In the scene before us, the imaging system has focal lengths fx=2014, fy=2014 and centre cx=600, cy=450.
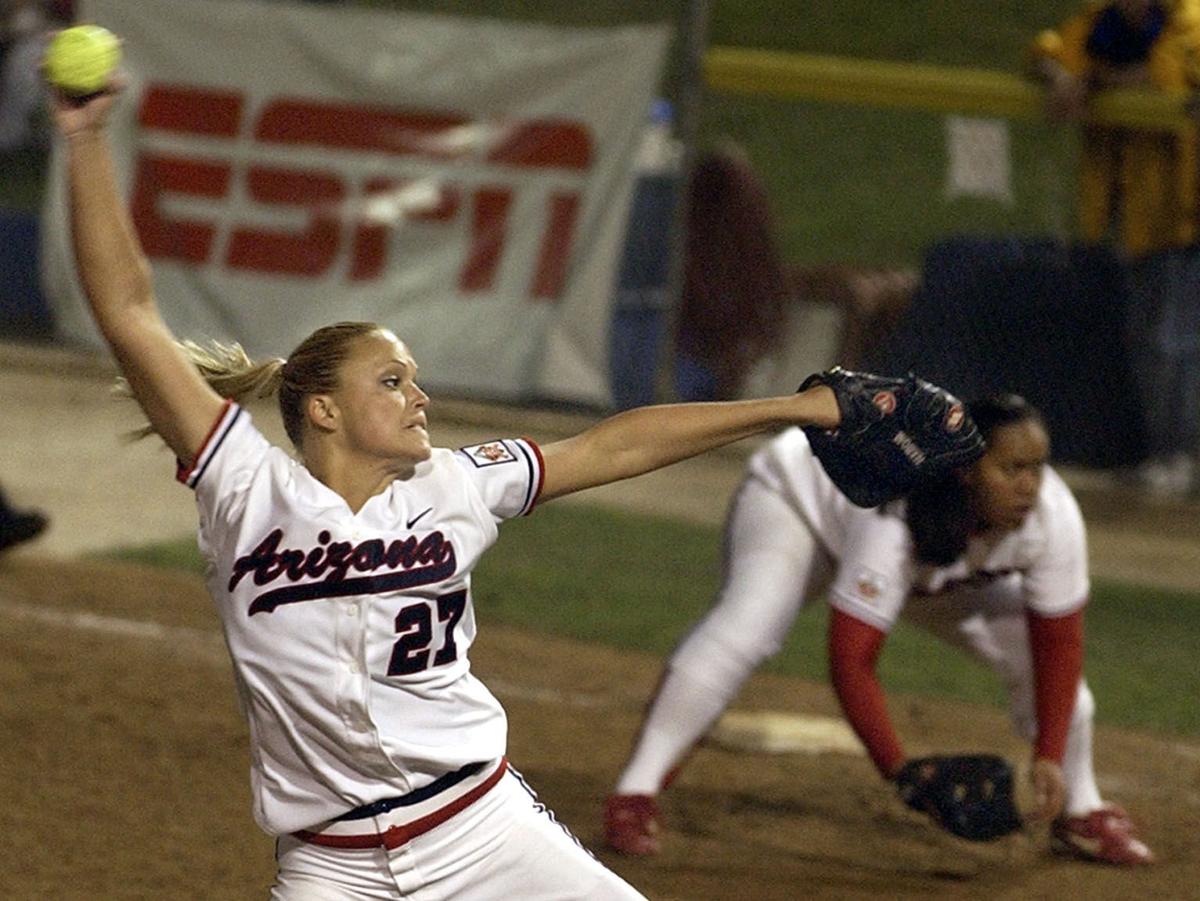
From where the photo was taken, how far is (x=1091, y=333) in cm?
929

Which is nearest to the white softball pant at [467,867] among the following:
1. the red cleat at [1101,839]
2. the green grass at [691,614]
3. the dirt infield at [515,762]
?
the dirt infield at [515,762]

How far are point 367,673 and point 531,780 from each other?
2.35 meters

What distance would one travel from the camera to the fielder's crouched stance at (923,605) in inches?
179

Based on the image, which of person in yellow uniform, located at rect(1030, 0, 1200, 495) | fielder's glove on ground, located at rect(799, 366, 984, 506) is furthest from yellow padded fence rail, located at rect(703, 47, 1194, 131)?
fielder's glove on ground, located at rect(799, 366, 984, 506)

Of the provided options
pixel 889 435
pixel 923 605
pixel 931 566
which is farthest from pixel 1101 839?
pixel 889 435

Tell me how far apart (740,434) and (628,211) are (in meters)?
6.62

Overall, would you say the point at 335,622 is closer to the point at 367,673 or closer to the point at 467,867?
the point at 367,673

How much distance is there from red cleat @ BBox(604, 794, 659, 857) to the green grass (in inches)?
73.2

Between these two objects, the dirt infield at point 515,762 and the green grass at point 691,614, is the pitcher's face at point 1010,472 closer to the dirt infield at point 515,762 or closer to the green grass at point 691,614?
the dirt infield at point 515,762

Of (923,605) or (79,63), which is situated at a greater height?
(79,63)

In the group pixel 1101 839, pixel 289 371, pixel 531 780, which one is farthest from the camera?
pixel 531 780

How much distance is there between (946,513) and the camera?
4.61 m

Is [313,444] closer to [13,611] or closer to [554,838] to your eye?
[554,838]

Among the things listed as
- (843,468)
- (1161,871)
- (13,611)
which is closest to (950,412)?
(843,468)
